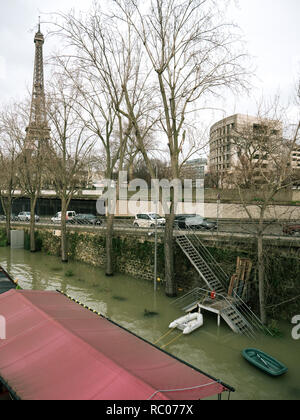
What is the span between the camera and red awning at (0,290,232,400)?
514 centimetres

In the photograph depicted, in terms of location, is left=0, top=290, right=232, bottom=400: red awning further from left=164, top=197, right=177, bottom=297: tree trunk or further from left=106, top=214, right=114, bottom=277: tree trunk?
left=106, top=214, right=114, bottom=277: tree trunk

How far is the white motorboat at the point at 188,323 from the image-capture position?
1229cm

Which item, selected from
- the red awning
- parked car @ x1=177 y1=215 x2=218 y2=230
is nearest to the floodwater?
the red awning

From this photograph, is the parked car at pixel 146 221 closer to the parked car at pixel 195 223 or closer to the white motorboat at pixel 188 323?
the parked car at pixel 195 223

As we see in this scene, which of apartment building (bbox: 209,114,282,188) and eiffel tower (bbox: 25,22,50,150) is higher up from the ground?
eiffel tower (bbox: 25,22,50,150)

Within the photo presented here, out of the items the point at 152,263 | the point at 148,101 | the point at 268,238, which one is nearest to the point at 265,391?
the point at 268,238

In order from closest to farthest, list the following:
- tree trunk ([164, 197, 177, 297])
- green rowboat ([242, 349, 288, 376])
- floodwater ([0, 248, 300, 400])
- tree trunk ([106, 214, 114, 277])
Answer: floodwater ([0, 248, 300, 400])
green rowboat ([242, 349, 288, 376])
tree trunk ([164, 197, 177, 297])
tree trunk ([106, 214, 114, 277])

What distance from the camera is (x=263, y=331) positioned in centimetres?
1232

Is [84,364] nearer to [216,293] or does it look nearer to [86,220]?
[216,293]

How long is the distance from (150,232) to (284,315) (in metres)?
9.73

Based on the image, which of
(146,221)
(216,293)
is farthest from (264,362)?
(146,221)

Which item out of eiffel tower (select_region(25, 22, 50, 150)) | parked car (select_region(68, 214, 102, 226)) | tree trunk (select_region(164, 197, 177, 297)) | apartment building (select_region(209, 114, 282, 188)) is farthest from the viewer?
parked car (select_region(68, 214, 102, 226))

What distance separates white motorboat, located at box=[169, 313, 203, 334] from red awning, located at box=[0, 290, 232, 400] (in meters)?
5.27
